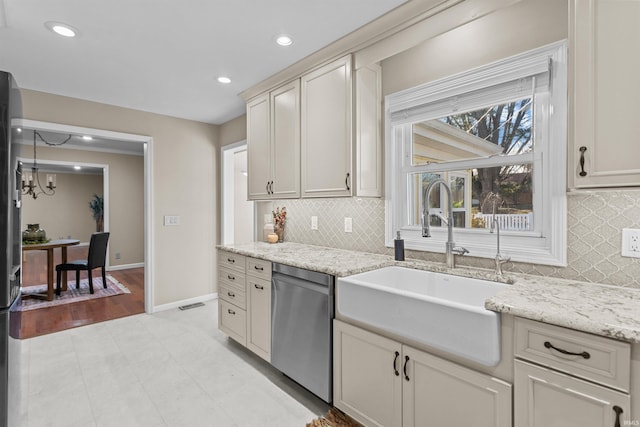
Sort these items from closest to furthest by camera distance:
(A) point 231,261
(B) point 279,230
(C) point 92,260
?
(A) point 231,261
(B) point 279,230
(C) point 92,260

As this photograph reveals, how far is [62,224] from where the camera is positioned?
365 inches

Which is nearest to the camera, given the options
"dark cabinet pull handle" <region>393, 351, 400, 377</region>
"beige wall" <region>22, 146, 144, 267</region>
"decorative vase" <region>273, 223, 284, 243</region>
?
"dark cabinet pull handle" <region>393, 351, 400, 377</region>

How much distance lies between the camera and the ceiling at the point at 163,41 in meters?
1.89

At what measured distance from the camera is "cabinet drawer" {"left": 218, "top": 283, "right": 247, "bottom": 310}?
107 inches

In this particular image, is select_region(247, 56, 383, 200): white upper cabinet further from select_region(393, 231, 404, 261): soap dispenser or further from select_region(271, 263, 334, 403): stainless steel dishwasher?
select_region(271, 263, 334, 403): stainless steel dishwasher

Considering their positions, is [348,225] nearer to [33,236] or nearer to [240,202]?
[240,202]

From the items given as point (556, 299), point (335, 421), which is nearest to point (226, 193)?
point (335, 421)

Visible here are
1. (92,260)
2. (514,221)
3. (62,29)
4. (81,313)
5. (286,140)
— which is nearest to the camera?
(514,221)

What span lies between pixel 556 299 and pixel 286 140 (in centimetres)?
218

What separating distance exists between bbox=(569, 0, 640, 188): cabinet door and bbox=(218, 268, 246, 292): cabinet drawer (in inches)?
91.7

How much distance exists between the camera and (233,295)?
2.86 meters

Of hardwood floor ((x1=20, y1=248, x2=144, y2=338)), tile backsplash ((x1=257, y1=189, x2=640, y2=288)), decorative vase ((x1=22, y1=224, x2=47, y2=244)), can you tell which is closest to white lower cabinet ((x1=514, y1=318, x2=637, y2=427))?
tile backsplash ((x1=257, y1=189, x2=640, y2=288))

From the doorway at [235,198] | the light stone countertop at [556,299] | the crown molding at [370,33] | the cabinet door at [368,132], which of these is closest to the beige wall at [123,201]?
the doorway at [235,198]

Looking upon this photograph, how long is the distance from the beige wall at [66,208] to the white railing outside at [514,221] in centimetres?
1097
